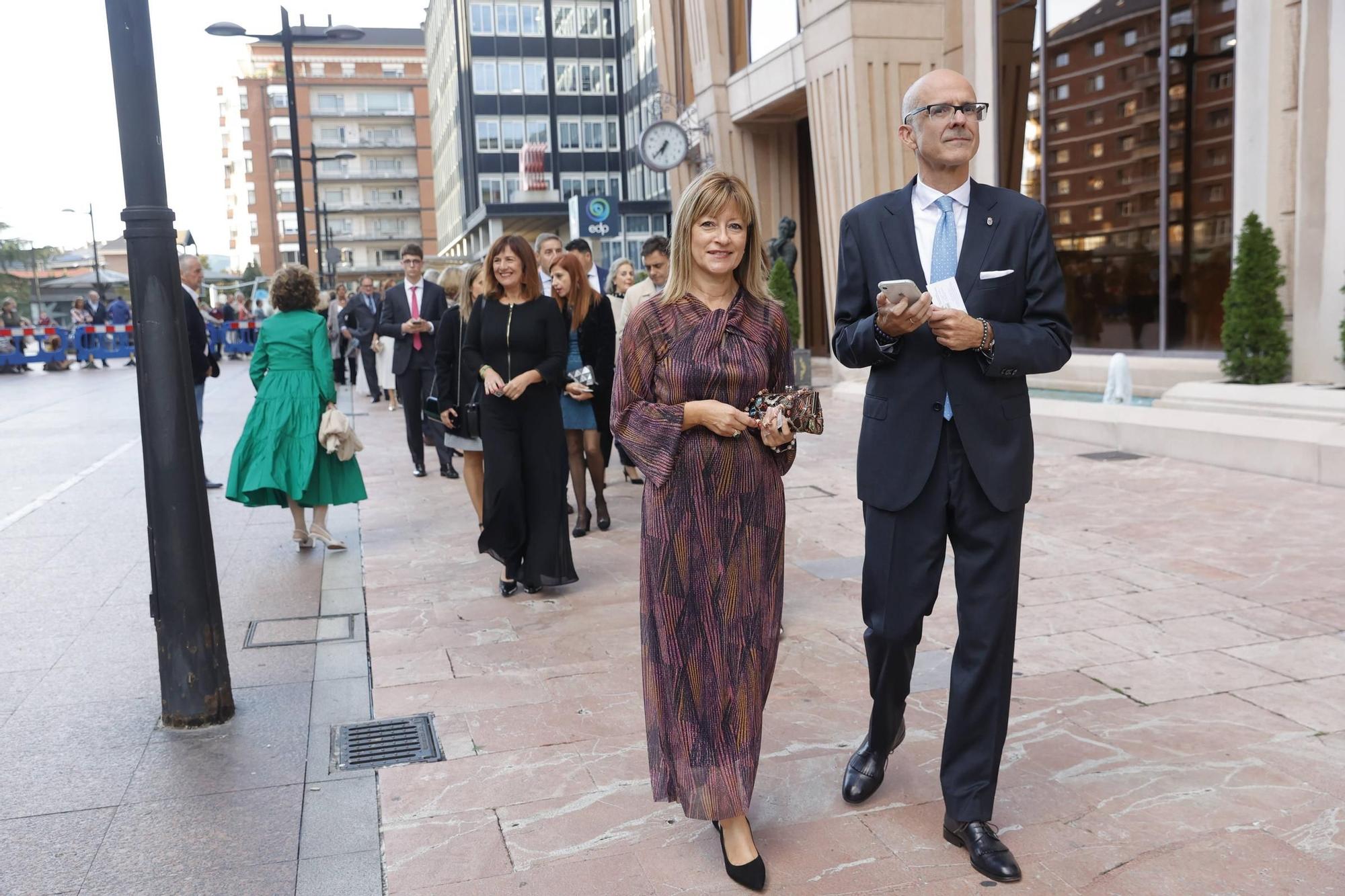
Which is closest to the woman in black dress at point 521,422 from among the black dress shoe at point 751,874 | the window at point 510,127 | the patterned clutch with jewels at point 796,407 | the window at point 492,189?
the patterned clutch with jewels at point 796,407

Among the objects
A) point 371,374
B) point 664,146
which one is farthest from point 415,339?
point 664,146

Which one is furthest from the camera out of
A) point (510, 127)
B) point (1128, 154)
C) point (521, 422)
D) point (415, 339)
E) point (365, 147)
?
point (365, 147)

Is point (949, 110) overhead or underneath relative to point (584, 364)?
overhead

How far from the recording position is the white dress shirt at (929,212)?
3.33 m

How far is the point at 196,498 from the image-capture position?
462 centimetres

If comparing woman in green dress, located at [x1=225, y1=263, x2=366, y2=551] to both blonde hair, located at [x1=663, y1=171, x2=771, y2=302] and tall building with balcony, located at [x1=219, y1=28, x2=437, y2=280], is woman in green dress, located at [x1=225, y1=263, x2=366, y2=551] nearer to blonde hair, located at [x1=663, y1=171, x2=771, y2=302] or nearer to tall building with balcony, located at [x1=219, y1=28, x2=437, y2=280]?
blonde hair, located at [x1=663, y1=171, x2=771, y2=302]

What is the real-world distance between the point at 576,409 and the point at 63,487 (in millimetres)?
5720

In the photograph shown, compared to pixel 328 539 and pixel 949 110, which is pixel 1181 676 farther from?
pixel 328 539

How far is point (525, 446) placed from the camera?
6719 millimetres

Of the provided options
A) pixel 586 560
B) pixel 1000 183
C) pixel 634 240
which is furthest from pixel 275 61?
pixel 586 560

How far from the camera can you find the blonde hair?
10.8 feet

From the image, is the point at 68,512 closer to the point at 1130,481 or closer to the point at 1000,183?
the point at 1130,481

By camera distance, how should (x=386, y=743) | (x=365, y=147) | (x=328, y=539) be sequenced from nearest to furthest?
(x=386, y=743) < (x=328, y=539) < (x=365, y=147)

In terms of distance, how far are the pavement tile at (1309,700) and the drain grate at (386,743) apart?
121 inches
